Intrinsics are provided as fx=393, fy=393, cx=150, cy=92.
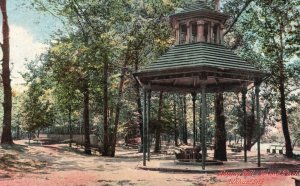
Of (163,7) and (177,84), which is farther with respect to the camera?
(163,7)

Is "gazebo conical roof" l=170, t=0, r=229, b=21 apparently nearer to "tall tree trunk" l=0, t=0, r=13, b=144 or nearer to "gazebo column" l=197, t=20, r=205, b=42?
"gazebo column" l=197, t=20, r=205, b=42

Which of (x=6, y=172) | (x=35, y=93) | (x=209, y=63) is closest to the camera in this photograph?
(x=6, y=172)

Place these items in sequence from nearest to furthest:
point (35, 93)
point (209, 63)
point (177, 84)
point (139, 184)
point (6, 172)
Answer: point (139, 184) < point (6, 172) < point (209, 63) < point (177, 84) < point (35, 93)

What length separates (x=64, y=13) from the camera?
3534 centimetres

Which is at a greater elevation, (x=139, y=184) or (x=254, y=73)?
(x=254, y=73)

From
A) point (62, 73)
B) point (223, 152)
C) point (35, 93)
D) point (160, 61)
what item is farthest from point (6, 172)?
point (35, 93)

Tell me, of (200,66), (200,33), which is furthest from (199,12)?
(200,66)

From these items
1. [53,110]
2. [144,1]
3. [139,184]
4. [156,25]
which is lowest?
[139,184]

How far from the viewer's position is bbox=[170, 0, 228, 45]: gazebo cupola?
68.3ft

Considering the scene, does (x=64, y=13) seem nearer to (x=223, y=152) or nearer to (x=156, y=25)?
(x=156, y=25)

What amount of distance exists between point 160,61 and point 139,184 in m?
8.61

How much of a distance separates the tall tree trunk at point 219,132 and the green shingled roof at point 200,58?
5.52 m

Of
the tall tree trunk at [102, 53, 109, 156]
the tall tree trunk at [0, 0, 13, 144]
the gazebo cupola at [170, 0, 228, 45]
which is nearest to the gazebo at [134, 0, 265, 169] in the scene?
the gazebo cupola at [170, 0, 228, 45]

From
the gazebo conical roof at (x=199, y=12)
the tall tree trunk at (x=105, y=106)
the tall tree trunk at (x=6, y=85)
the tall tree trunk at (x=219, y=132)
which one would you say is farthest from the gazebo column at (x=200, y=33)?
the tall tree trunk at (x=105, y=106)
